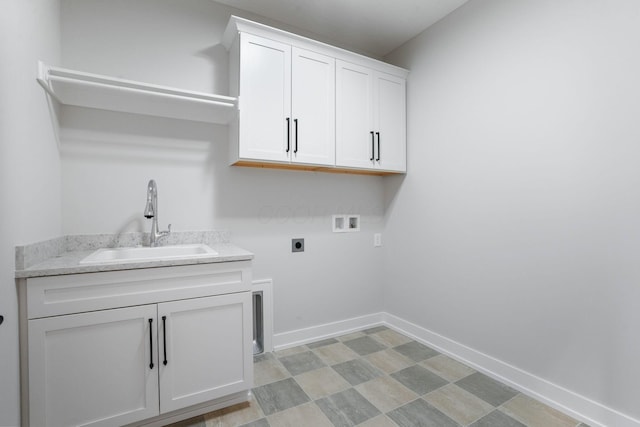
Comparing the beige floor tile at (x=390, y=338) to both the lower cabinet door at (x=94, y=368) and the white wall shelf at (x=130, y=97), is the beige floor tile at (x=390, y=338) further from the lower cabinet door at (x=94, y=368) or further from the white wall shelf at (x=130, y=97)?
the white wall shelf at (x=130, y=97)

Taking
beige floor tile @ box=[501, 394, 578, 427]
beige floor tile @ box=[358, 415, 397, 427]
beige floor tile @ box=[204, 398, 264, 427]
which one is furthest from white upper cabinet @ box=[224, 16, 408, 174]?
beige floor tile @ box=[501, 394, 578, 427]

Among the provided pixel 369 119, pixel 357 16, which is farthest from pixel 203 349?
pixel 357 16

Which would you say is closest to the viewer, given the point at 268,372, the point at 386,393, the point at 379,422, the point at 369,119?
the point at 379,422

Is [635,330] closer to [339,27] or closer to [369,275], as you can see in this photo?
[369,275]

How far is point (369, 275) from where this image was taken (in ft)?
9.17

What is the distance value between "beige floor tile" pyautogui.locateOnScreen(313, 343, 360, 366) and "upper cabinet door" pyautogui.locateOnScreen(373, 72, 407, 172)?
148 centimetres

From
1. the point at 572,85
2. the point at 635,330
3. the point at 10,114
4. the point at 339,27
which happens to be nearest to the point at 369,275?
the point at 635,330

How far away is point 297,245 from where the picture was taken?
2438 mm

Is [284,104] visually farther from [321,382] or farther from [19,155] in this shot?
[321,382]

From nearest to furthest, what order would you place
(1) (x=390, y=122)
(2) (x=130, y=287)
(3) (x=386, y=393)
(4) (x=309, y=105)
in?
(2) (x=130, y=287)
(3) (x=386, y=393)
(4) (x=309, y=105)
(1) (x=390, y=122)

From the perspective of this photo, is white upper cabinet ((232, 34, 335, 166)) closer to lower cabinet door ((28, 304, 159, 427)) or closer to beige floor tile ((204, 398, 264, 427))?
lower cabinet door ((28, 304, 159, 427))

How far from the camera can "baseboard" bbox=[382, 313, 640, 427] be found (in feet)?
4.82

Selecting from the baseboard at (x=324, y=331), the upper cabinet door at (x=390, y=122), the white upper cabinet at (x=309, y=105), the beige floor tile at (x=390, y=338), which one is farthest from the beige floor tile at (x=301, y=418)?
the upper cabinet door at (x=390, y=122)

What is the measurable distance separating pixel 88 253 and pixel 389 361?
2044 mm
